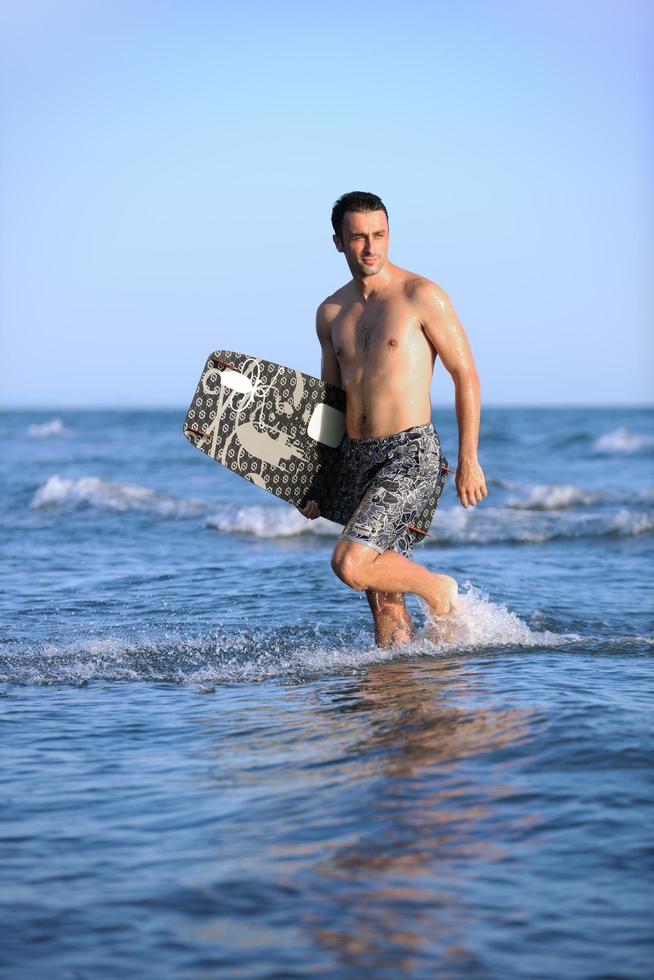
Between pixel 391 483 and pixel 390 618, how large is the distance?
818 mm

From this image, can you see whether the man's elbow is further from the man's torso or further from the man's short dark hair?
the man's short dark hair

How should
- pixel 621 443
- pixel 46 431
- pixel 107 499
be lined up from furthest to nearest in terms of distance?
A: 1. pixel 46 431
2. pixel 621 443
3. pixel 107 499

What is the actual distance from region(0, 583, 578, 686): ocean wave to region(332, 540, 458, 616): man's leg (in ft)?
0.77

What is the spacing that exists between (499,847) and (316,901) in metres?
0.56

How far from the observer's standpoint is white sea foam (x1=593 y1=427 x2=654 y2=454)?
93.0 ft

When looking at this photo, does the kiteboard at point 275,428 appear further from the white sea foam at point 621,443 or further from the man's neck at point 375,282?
the white sea foam at point 621,443

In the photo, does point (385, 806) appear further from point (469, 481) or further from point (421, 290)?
point (421, 290)

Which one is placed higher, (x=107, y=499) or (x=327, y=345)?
(x=327, y=345)

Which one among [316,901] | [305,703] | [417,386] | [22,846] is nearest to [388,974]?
[316,901]

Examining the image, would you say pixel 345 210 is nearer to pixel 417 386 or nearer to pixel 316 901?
pixel 417 386

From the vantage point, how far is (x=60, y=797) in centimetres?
353

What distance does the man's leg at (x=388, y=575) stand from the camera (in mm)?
5086

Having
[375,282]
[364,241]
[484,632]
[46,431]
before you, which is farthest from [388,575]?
[46,431]

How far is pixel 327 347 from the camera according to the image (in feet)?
18.5
